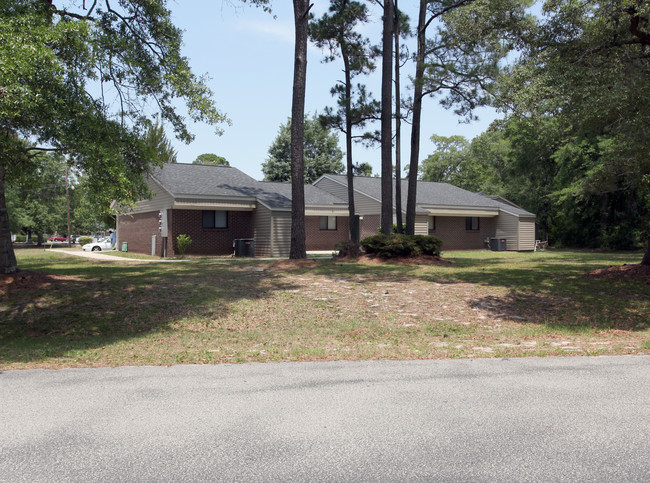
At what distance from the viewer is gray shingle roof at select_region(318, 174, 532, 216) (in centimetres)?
3441

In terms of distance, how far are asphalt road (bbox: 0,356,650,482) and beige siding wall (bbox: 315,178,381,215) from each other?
1028 inches

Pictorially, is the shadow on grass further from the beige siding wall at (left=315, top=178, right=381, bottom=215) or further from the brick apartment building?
the beige siding wall at (left=315, top=178, right=381, bottom=215)

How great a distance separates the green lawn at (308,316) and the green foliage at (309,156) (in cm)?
3930

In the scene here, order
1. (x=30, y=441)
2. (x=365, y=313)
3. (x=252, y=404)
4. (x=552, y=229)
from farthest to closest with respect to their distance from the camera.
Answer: (x=552, y=229) → (x=365, y=313) → (x=252, y=404) → (x=30, y=441)

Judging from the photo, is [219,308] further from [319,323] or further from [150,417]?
[150,417]

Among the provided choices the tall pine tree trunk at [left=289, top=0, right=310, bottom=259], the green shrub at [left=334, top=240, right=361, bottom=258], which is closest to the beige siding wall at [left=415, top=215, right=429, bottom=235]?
the green shrub at [left=334, top=240, right=361, bottom=258]

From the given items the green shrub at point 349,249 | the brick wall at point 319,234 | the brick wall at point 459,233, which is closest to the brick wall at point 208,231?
the brick wall at point 319,234

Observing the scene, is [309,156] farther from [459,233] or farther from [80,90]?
[80,90]

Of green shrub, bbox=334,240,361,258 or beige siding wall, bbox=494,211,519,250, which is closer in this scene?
green shrub, bbox=334,240,361,258

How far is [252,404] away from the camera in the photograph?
205 inches

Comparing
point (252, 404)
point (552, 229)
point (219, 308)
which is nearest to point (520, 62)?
point (219, 308)

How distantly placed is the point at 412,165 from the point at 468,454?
1931 cm

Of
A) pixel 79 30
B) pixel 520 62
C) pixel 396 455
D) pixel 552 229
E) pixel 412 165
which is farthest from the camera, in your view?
pixel 552 229

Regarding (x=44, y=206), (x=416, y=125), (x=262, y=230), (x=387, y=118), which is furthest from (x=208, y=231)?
(x=44, y=206)
